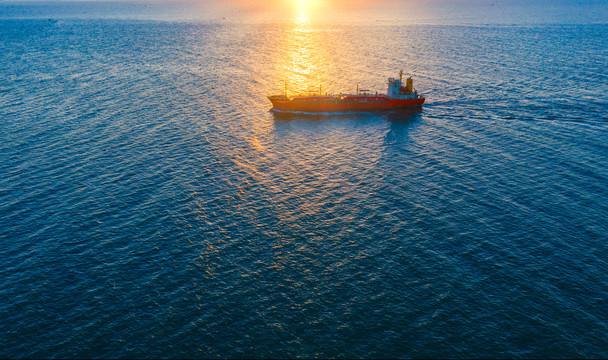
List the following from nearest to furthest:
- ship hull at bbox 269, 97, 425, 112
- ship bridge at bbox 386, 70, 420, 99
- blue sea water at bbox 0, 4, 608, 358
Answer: blue sea water at bbox 0, 4, 608, 358
ship hull at bbox 269, 97, 425, 112
ship bridge at bbox 386, 70, 420, 99

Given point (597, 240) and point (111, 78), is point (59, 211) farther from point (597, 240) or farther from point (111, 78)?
point (111, 78)

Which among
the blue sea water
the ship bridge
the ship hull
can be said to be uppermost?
the ship bridge

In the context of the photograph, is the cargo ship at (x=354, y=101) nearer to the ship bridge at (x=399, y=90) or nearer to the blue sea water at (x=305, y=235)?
the ship bridge at (x=399, y=90)

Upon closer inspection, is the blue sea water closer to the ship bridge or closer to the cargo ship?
the cargo ship

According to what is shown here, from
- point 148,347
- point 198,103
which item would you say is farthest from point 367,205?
point 198,103

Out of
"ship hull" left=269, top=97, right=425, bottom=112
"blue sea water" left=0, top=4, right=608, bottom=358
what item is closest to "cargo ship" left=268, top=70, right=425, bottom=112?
"ship hull" left=269, top=97, right=425, bottom=112

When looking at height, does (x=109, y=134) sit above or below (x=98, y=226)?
above
